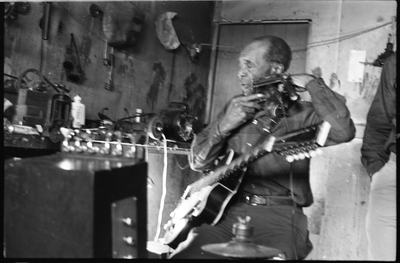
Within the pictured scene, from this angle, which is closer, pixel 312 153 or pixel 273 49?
pixel 312 153

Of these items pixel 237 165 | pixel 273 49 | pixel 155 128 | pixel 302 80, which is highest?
pixel 273 49

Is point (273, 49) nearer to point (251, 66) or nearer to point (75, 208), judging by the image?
point (251, 66)

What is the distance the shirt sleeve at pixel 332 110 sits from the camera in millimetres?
1634

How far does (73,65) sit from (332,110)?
1.05 m

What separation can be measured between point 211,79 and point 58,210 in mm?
793

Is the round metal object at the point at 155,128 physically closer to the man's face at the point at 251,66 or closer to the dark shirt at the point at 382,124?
the man's face at the point at 251,66

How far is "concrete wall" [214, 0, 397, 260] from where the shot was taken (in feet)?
5.89

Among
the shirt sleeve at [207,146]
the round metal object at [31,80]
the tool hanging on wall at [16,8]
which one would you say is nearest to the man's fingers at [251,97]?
the shirt sleeve at [207,146]

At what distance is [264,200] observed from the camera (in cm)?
177

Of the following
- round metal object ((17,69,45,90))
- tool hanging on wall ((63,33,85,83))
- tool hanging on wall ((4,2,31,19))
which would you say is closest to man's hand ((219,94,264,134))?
tool hanging on wall ((63,33,85,83))

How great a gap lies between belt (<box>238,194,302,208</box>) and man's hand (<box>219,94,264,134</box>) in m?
0.27

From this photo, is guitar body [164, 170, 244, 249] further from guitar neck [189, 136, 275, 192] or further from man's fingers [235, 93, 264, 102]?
man's fingers [235, 93, 264, 102]

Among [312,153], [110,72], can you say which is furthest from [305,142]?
[110,72]

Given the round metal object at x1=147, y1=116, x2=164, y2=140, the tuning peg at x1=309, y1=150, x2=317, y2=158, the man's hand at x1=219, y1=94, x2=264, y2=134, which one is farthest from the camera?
the round metal object at x1=147, y1=116, x2=164, y2=140
